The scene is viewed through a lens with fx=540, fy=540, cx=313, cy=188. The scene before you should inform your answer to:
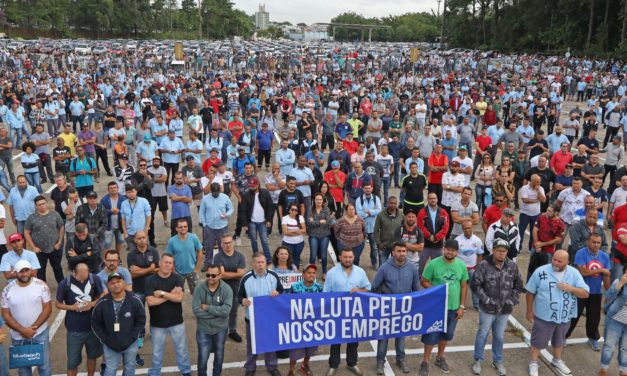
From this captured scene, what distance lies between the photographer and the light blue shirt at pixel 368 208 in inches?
358

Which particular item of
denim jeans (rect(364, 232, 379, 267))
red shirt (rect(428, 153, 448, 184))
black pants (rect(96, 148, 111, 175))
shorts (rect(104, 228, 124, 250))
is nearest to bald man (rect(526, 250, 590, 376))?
denim jeans (rect(364, 232, 379, 267))

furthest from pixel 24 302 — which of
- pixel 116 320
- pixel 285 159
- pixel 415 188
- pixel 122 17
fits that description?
pixel 122 17

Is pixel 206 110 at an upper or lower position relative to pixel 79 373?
upper

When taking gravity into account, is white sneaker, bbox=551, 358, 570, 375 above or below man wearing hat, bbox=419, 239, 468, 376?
below

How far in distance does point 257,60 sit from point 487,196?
3661 centimetres

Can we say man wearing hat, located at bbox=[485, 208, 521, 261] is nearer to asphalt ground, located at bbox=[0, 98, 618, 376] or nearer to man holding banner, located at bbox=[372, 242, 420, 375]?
asphalt ground, located at bbox=[0, 98, 618, 376]

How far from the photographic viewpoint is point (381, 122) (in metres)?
16.1

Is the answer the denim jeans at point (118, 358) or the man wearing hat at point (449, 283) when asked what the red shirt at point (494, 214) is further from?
the denim jeans at point (118, 358)

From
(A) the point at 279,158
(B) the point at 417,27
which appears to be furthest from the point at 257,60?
(B) the point at 417,27

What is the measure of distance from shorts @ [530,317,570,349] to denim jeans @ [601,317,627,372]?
0.44m

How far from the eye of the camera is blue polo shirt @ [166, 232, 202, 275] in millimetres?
7324

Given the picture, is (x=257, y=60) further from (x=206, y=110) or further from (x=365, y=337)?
(x=365, y=337)

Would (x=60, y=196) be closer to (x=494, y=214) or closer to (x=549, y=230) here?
(x=494, y=214)

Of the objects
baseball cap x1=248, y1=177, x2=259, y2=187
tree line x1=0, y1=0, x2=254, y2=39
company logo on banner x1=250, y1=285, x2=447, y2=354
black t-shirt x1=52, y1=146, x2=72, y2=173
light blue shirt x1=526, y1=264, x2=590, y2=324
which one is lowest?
company logo on banner x1=250, y1=285, x2=447, y2=354
